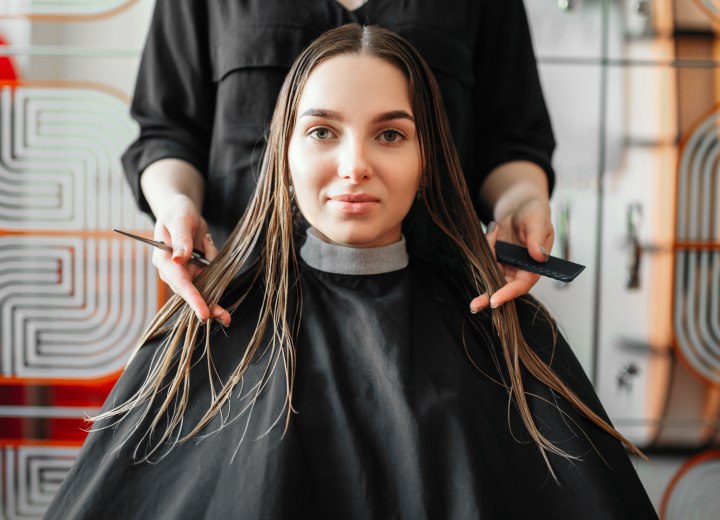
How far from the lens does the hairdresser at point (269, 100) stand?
1.02 meters

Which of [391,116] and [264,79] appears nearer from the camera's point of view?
[391,116]

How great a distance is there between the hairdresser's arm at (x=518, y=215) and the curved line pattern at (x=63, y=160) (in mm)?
1318

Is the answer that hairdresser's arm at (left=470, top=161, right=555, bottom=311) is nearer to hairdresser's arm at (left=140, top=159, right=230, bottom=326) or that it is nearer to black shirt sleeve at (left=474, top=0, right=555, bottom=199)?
black shirt sleeve at (left=474, top=0, right=555, bottom=199)

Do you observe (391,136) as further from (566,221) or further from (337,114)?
(566,221)

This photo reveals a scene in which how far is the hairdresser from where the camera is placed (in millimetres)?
1016

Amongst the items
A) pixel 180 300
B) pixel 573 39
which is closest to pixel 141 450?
pixel 180 300

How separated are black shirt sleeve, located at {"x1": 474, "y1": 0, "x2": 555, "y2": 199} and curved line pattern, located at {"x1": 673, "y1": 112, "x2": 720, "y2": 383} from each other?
114 centimetres

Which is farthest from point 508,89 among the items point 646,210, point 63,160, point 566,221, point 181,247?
point 63,160

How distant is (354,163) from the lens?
81 cm

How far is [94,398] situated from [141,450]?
1.41 metres

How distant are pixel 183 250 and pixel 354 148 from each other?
28 centimetres

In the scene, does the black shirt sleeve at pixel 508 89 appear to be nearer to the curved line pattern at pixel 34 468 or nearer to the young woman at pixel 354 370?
the young woman at pixel 354 370

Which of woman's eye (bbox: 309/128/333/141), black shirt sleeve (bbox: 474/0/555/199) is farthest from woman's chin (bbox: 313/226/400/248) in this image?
black shirt sleeve (bbox: 474/0/555/199)

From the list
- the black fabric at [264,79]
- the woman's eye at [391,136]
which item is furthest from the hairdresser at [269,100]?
the woman's eye at [391,136]
